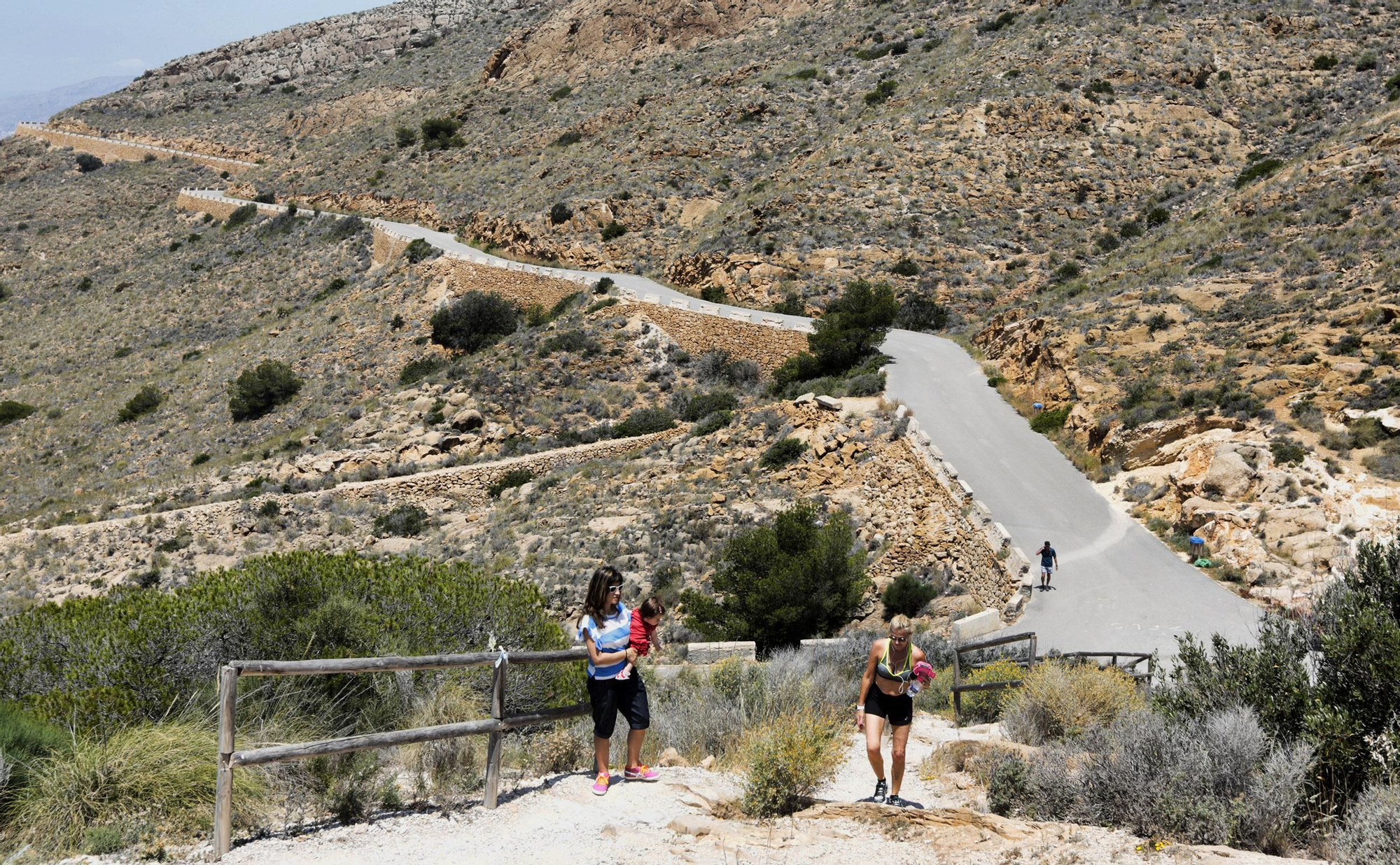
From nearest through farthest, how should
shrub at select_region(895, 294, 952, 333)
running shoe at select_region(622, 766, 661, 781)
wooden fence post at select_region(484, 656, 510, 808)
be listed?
wooden fence post at select_region(484, 656, 510, 808)
running shoe at select_region(622, 766, 661, 781)
shrub at select_region(895, 294, 952, 333)

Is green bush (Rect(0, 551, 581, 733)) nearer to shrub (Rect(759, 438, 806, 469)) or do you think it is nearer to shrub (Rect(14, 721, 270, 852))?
shrub (Rect(14, 721, 270, 852))

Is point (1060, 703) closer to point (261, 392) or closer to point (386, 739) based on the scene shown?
point (386, 739)

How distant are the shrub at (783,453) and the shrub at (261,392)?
2139cm

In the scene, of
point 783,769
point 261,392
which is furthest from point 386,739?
point 261,392

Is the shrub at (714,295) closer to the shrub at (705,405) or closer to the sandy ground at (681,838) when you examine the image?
the shrub at (705,405)

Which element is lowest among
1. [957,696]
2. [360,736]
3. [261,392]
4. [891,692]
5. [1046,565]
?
[957,696]

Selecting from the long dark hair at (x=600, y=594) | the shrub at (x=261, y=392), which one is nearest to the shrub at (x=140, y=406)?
the shrub at (x=261, y=392)

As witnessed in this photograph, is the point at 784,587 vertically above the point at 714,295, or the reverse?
the point at 714,295

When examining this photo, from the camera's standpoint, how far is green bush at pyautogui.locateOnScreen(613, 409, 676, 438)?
2992 cm

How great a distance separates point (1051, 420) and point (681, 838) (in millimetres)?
20103

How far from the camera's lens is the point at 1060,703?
8.46 metres

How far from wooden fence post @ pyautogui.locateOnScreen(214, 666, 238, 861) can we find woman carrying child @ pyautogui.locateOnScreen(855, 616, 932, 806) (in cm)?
414

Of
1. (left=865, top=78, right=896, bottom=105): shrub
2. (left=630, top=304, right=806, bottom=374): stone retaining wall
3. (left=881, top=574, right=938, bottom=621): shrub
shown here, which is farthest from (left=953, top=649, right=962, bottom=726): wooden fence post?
(left=865, top=78, right=896, bottom=105): shrub

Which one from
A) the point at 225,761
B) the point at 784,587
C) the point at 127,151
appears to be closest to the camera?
the point at 225,761
